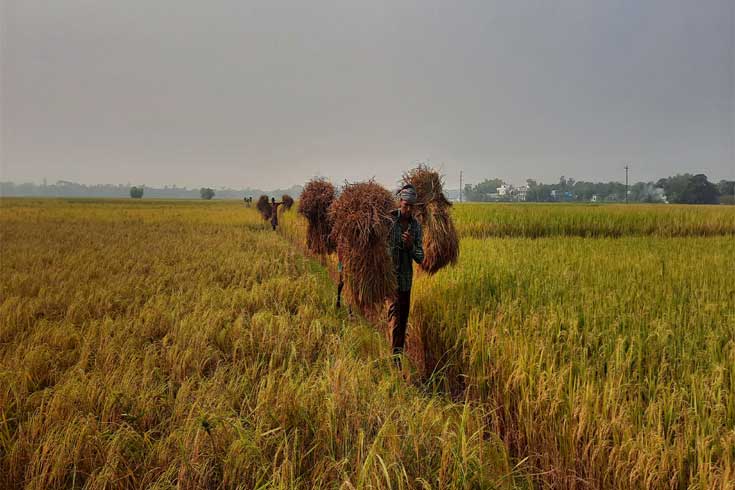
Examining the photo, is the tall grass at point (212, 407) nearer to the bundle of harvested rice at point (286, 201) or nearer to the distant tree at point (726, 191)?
the bundle of harvested rice at point (286, 201)

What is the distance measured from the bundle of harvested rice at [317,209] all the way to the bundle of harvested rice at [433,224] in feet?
7.10

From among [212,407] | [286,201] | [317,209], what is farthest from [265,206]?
[212,407]

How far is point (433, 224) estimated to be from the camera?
14.0 ft

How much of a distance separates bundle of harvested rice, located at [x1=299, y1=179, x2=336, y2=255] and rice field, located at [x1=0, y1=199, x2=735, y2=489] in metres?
1.46

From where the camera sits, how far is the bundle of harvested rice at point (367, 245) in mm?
3314

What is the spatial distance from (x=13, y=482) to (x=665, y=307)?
212 inches

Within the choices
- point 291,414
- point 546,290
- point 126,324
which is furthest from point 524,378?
point 126,324

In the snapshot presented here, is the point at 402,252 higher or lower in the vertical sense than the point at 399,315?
higher

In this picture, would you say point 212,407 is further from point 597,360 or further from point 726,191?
point 726,191

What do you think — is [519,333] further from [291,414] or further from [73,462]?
[73,462]

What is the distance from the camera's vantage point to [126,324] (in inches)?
146

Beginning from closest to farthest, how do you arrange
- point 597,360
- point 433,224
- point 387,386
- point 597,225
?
point 387,386
point 597,360
point 433,224
point 597,225

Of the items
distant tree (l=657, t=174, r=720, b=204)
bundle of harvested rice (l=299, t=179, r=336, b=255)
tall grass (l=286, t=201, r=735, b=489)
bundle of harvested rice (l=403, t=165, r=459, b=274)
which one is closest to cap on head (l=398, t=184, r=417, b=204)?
bundle of harvested rice (l=403, t=165, r=459, b=274)

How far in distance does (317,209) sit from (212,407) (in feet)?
14.7
